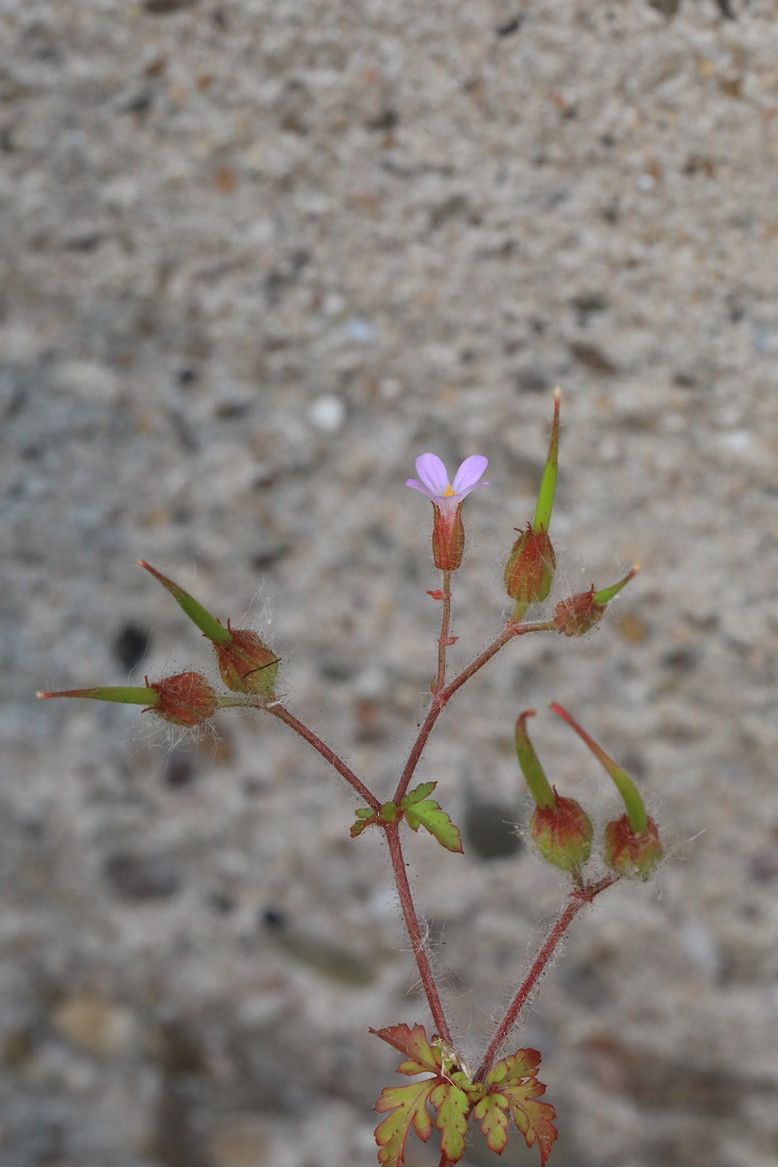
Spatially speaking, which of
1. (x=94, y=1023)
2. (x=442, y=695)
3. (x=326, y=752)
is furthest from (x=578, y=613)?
(x=94, y=1023)

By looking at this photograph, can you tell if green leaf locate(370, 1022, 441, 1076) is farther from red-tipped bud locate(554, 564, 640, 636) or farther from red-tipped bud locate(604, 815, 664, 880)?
red-tipped bud locate(554, 564, 640, 636)

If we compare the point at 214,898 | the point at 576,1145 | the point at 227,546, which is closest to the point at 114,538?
the point at 227,546

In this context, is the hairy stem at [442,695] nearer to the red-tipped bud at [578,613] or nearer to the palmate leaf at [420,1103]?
the red-tipped bud at [578,613]

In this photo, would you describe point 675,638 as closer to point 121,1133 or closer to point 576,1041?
point 576,1041

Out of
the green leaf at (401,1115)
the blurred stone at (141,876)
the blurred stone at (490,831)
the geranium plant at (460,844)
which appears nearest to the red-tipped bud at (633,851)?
the geranium plant at (460,844)

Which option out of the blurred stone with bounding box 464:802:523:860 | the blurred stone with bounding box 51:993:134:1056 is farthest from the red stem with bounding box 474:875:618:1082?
→ the blurred stone with bounding box 51:993:134:1056
